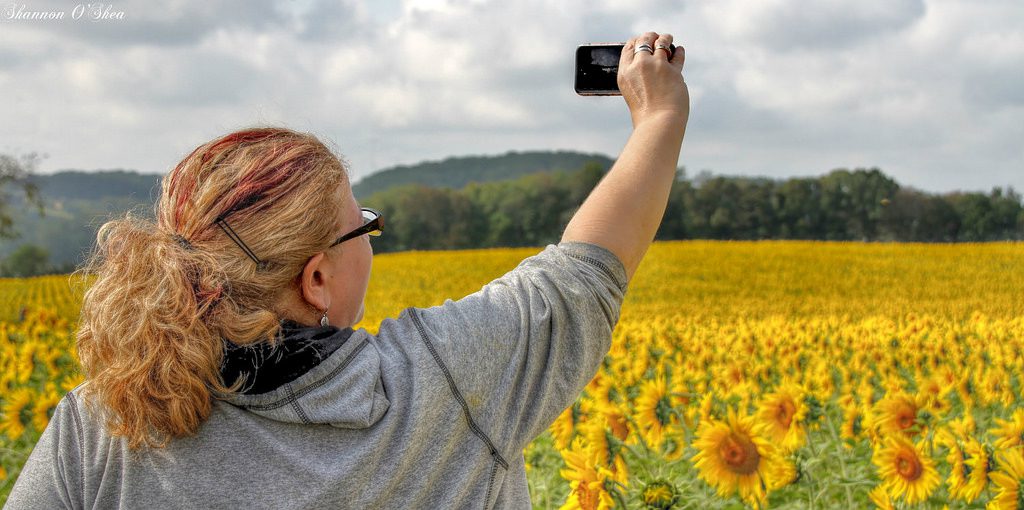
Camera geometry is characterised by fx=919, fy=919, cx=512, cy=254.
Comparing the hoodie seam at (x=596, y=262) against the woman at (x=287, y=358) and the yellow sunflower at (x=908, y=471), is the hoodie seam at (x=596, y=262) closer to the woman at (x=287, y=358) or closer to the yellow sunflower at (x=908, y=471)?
the woman at (x=287, y=358)

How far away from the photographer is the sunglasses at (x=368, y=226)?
101 cm

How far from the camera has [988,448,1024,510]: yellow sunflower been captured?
1666mm

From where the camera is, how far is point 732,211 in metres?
3.68

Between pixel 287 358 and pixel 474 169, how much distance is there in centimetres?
393

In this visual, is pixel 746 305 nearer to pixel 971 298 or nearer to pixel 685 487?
pixel 971 298

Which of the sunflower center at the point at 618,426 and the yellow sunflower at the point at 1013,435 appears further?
the sunflower center at the point at 618,426

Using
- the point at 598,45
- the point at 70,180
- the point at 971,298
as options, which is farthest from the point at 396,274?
the point at 598,45

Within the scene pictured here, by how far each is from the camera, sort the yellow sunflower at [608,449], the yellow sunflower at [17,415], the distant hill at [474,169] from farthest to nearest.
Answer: the distant hill at [474,169]
the yellow sunflower at [17,415]
the yellow sunflower at [608,449]

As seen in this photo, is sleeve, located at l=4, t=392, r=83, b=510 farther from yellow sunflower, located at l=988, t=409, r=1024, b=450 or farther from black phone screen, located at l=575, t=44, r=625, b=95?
yellow sunflower, located at l=988, t=409, r=1024, b=450

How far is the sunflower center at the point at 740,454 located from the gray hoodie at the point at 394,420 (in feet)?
2.79

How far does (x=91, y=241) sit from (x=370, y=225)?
0.35 metres

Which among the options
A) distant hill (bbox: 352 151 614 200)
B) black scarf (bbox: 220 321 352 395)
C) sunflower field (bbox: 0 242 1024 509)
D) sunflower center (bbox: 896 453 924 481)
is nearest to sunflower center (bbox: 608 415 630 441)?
sunflower field (bbox: 0 242 1024 509)

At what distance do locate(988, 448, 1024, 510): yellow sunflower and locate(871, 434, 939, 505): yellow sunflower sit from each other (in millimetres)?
165

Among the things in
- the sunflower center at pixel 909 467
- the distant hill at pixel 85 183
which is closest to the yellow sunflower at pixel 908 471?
the sunflower center at pixel 909 467
